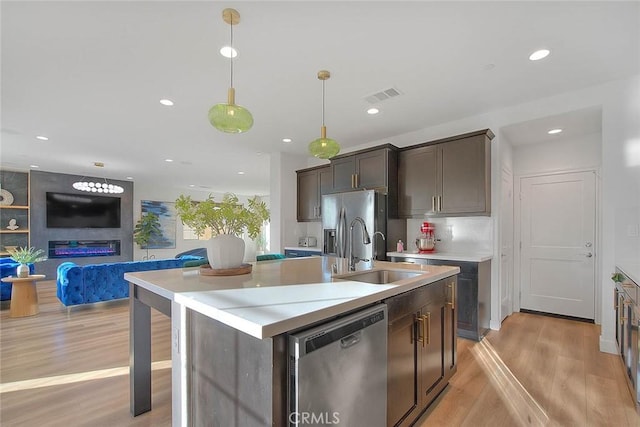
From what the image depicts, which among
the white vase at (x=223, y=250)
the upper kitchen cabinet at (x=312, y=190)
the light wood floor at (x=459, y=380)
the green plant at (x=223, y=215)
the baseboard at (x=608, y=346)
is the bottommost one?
the light wood floor at (x=459, y=380)

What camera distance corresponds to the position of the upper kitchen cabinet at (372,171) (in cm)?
411

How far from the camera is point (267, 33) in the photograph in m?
2.12

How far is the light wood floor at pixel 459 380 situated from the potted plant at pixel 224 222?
1121 millimetres

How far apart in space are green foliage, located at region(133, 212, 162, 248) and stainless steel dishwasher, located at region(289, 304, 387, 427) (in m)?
9.01

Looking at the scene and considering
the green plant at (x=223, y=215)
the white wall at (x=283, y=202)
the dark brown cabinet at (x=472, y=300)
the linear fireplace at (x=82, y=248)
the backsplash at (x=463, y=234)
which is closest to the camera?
the green plant at (x=223, y=215)

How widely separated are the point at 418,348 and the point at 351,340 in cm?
73

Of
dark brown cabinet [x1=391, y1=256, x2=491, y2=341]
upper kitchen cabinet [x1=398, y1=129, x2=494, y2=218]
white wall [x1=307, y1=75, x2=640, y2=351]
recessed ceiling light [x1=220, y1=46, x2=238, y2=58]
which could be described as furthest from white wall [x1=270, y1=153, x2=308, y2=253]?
white wall [x1=307, y1=75, x2=640, y2=351]

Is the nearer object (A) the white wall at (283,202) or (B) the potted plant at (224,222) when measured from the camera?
(B) the potted plant at (224,222)

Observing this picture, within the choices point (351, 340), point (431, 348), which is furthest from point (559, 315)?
point (351, 340)

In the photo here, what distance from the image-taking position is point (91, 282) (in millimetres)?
4277

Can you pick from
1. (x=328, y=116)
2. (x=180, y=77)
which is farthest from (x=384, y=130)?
(x=180, y=77)

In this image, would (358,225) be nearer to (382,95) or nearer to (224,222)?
(382,95)

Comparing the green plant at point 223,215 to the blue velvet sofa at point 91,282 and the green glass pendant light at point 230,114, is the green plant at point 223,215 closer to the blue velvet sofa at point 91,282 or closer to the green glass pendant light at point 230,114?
the green glass pendant light at point 230,114

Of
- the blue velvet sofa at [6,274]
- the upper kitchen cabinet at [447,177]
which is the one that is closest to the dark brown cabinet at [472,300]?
the upper kitchen cabinet at [447,177]
